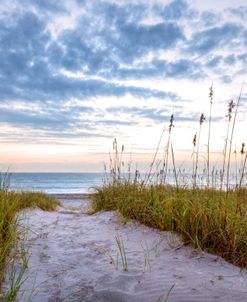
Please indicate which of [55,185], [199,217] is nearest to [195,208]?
[199,217]

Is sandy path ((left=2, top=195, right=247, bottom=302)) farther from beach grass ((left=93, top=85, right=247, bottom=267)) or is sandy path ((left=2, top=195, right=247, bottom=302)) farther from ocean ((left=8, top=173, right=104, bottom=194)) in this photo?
ocean ((left=8, top=173, right=104, bottom=194))

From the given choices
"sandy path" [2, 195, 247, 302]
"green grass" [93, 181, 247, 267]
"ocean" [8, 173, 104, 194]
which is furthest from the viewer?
"ocean" [8, 173, 104, 194]

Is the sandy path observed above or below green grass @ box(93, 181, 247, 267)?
below

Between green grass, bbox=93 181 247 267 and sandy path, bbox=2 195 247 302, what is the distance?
0.14m

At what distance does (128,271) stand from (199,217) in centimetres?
107

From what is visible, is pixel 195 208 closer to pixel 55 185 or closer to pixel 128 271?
pixel 128 271

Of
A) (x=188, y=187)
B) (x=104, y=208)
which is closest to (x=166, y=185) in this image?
(x=188, y=187)

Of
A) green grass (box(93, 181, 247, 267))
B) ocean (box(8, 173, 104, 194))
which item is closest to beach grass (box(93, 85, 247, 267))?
green grass (box(93, 181, 247, 267))

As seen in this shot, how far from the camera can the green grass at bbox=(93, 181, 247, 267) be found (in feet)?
12.9

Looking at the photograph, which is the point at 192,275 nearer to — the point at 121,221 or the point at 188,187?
the point at 121,221

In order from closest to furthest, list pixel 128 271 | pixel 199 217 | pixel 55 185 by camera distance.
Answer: pixel 128 271, pixel 199 217, pixel 55 185

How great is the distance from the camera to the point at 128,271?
364 centimetres

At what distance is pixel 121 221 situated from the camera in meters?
5.70

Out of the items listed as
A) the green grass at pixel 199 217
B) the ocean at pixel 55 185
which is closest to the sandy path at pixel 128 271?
the green grass at pixel 199 217
